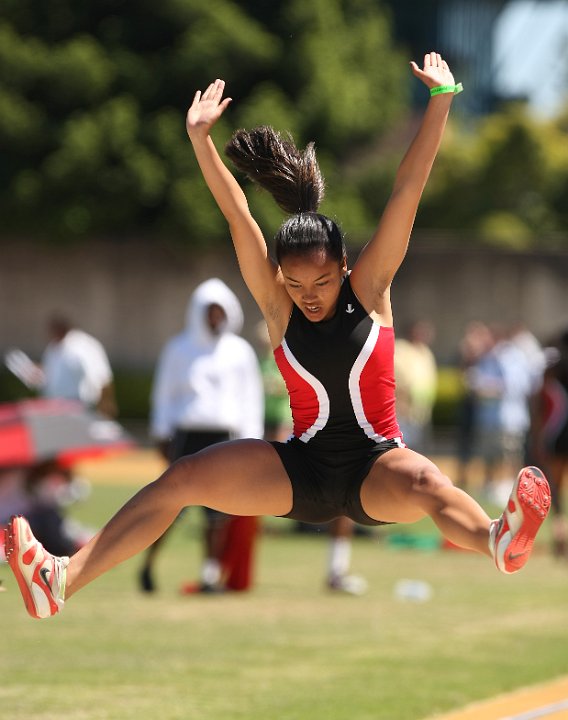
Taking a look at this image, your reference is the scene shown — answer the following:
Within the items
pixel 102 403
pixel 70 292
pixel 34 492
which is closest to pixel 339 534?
pixel 34 492

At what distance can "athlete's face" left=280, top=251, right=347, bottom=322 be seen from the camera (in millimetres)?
5801

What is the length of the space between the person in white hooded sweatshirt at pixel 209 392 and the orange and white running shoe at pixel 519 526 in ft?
22.2

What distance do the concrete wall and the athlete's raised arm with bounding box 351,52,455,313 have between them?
73.4 feet

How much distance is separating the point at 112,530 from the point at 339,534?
6675mm

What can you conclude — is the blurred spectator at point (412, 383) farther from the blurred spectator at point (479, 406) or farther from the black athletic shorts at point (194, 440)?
the black athletic shorts at point (194, 440)

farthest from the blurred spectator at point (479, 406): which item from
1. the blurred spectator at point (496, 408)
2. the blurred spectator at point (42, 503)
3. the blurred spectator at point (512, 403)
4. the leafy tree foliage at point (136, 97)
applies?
the leafy tree foliage at point (136, 97)

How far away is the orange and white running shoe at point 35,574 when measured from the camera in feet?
18.8

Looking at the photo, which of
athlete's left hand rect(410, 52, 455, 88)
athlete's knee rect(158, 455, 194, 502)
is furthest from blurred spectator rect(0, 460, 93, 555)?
athlete's left hand rect(410, 52, 455, 88)

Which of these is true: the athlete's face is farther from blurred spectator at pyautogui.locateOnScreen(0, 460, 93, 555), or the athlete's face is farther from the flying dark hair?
blurred spectator at pyautogui.locateOnScreen(0, 460, 93, 555)

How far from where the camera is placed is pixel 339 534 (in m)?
12.4

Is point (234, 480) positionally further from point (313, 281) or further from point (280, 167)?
point (280, 167)

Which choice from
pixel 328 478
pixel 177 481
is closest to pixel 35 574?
pixel 177 481

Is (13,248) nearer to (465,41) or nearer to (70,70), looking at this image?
(70,70)

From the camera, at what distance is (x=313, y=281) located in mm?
5816
